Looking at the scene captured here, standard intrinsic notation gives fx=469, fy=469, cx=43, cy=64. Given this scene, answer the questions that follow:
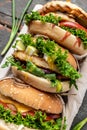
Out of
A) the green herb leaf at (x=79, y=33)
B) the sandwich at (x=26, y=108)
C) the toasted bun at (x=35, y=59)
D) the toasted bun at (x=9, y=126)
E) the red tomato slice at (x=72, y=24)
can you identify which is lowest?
the toasted bun at (x=9, y=126)

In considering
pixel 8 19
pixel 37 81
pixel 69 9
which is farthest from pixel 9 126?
pixel 8 19

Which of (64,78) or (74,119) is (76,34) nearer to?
(64,78)

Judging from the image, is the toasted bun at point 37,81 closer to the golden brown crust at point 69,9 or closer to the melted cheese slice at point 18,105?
the melted cheese slice at point 18,105

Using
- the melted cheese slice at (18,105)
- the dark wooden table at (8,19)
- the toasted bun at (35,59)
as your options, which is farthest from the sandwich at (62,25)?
the dark wooden table at (8,19)

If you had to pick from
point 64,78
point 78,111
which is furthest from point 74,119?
point 64,78

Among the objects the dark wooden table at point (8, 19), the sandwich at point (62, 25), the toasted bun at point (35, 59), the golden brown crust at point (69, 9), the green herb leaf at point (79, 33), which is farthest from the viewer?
the dark wooden table at point (8, 19)

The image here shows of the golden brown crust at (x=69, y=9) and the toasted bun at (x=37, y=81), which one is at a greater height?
the golden brown crust at (x=69, y=9)
